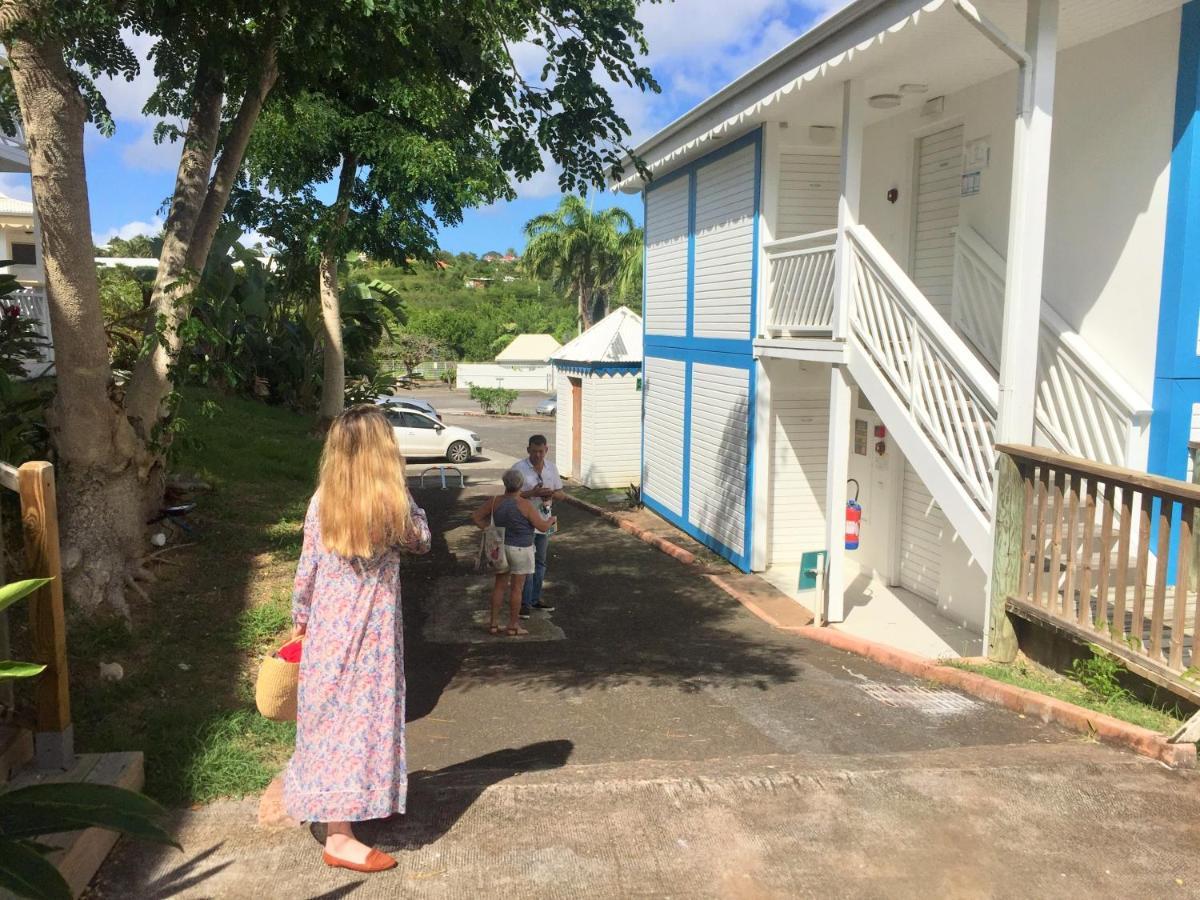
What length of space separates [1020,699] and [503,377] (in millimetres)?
59880

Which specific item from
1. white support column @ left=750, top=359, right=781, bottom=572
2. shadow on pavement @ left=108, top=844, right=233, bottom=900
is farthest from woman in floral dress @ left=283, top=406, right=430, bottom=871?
white support column @ left=750, top=359, right=781, bottom=572

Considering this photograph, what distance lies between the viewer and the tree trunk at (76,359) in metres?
5.56

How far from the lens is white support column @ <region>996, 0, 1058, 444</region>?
641cm

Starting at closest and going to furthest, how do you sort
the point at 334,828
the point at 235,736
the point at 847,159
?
the point at 334,828
the point at 235,736
the point at 847,159

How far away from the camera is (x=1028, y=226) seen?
652 cm

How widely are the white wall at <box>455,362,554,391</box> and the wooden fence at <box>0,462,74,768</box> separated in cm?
5851

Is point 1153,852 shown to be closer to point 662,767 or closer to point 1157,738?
point 1157,738

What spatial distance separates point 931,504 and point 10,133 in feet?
28.7

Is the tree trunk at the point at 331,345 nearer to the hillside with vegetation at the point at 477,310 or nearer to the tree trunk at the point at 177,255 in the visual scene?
the tree trunk at the point at 177,255

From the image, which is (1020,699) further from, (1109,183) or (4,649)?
(4,649)

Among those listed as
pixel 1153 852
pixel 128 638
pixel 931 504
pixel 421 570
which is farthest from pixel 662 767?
pixel 421 570

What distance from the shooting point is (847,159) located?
887cm

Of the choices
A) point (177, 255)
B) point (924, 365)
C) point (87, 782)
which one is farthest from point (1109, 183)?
point (87, 782)

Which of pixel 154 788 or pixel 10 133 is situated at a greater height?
pixel 10 133
